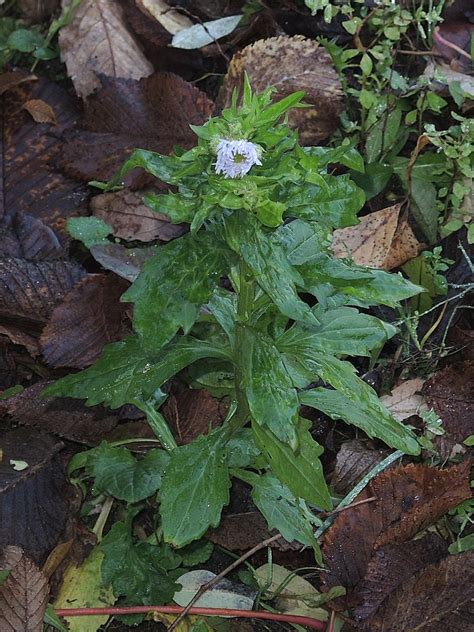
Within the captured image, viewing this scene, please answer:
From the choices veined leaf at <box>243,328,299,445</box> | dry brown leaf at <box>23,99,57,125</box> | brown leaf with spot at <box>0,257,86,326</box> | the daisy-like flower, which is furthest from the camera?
dry brown leaf at <box>23,99,57,125</box>

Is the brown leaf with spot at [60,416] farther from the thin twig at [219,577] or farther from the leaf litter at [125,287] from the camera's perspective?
the thin twig at [219,577]

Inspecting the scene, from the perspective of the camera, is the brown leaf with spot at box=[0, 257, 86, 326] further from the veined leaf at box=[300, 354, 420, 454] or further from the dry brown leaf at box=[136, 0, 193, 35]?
the dry brown leaf at box=[136, 0, 193, 35]

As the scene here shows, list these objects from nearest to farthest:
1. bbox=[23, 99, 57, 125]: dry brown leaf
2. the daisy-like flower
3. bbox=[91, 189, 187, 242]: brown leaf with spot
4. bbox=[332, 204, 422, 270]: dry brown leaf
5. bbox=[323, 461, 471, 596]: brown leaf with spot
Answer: the daisy-like flower, bbox=[323, 461, 471, 596]: brown leaf with spot, bbox=[332, 204, 422, 270]: dry brown leaf, bbox=[91, 189, 187, 242]: brown leaf with spot, bbox=[23, 99, 57, 125]: dry brown leaf

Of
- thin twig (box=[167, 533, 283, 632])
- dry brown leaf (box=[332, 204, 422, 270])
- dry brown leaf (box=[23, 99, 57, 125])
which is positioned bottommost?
thin twig (box=[167, 533, 283, 632])

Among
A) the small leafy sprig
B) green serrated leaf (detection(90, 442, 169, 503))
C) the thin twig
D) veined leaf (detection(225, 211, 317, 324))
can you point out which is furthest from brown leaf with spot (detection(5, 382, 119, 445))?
veined leaf (detection(225, 211, 317, 324))

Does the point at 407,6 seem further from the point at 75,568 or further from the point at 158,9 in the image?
the point at 75,568

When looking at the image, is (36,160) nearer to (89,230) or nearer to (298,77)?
(89,230)

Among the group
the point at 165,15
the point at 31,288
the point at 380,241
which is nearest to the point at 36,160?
the point at 31,288

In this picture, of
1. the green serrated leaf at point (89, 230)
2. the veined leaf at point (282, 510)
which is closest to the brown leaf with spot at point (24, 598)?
the veined leaf at point (282, 510)

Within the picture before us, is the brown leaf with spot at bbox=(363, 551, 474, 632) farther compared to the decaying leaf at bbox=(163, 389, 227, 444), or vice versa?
the decaying leaf at bbox=(163, 389, 227, 444)
